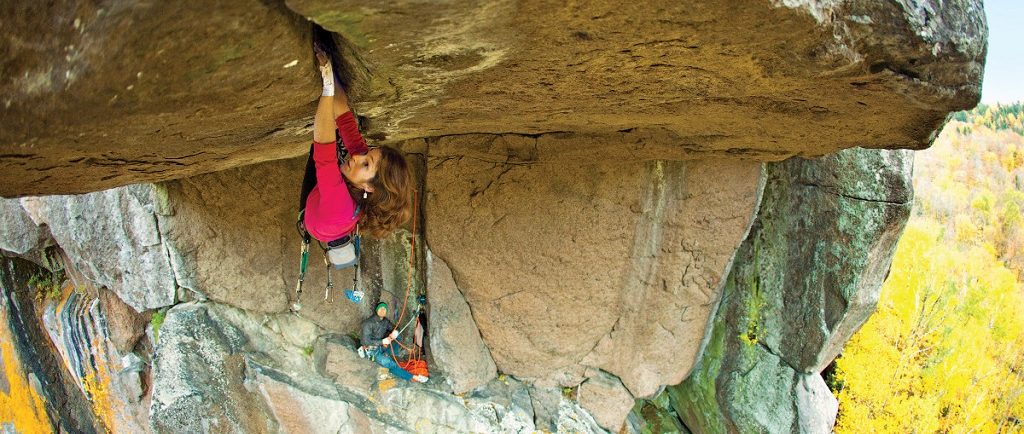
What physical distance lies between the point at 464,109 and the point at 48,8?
4.56 feet

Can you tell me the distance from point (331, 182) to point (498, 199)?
1.44 meters

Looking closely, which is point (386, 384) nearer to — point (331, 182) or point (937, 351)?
point (331, 182)

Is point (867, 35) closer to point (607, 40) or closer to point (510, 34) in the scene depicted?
point (607, 40)

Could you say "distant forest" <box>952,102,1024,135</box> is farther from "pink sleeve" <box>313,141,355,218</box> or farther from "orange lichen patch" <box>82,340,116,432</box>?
"orange lichen patch" <box>82,340,116,432</box>

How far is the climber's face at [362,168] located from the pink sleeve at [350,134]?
84 mm

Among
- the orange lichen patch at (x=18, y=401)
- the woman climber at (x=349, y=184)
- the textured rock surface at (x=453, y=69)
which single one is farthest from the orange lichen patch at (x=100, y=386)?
the woman climber at (x=349, y=184)

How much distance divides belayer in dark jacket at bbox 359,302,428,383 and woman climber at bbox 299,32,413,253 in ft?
4.18

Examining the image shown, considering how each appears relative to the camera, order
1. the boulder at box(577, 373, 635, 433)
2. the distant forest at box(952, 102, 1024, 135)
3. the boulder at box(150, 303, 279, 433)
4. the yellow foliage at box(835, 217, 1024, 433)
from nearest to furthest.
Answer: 1. the boulder at box(150, 303, 279, 433)
2. the boulder at box(577, 373, 635, 433)
3. the yellow foliage at box(835, 217, 1024, 433)
4. the distant forest at box(952, 102, 1024, 135)

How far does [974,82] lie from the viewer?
5.97ft

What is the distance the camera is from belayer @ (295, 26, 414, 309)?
6.64ft

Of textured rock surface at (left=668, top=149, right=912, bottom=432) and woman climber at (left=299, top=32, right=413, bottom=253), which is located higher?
woman climber at (left=299, top=32, right=413, bottom=253)

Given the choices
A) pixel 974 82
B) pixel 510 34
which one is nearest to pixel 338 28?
pixel 510 34

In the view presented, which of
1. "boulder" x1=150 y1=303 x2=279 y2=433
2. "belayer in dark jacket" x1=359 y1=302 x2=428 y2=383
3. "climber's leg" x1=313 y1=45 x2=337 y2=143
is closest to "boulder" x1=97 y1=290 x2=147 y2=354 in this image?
"boulder" x1=150 y1=303 x2=279 y2=433

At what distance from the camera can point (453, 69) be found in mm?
1821
